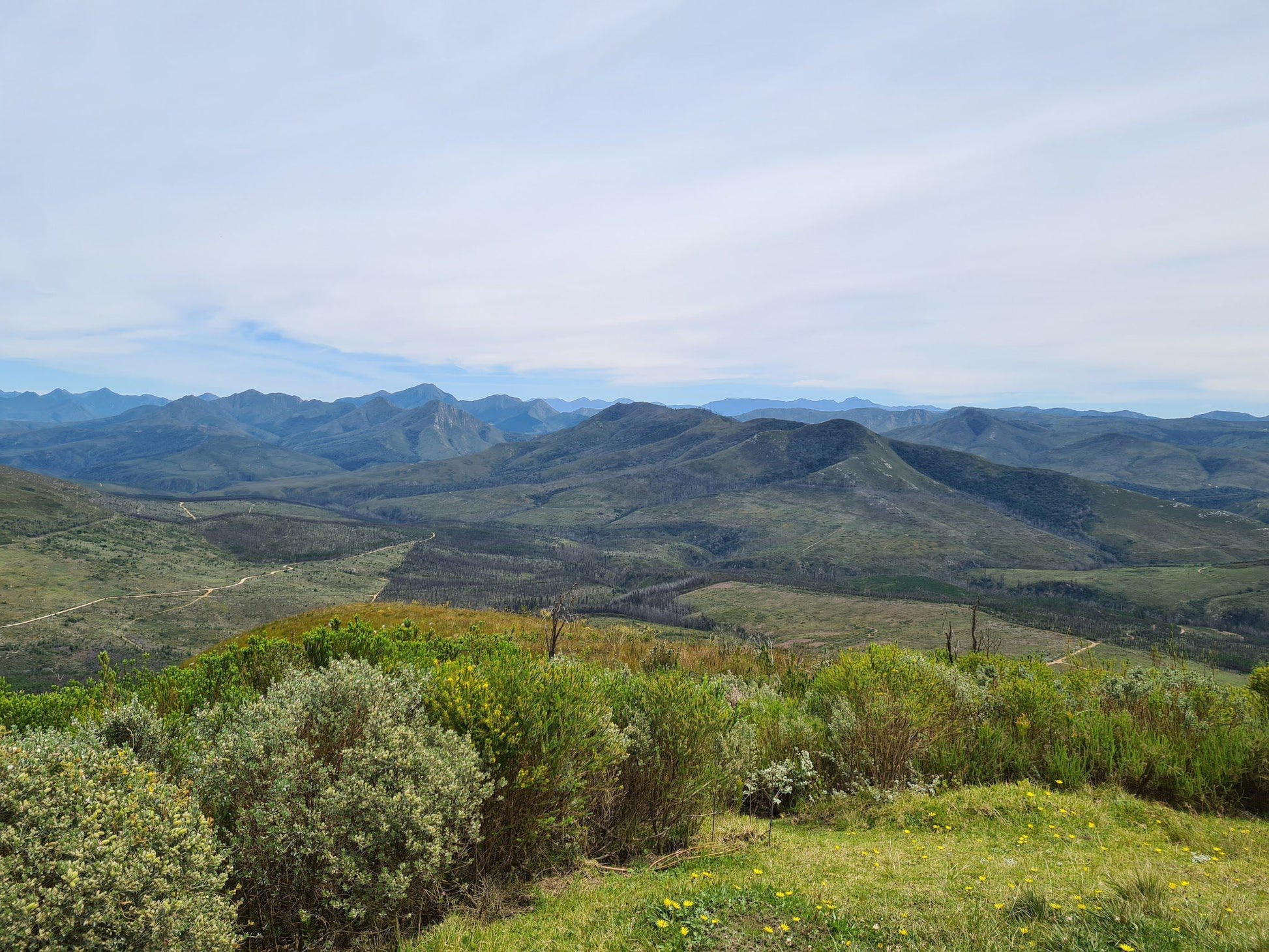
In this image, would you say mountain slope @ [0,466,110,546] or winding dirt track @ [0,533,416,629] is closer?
winding dirt track @ [0,533,416,629]

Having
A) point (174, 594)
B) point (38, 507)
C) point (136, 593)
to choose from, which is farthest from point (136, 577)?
point (38, 507)

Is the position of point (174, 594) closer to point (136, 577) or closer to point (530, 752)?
point (136, 577)

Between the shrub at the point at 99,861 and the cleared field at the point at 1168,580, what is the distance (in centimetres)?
20714

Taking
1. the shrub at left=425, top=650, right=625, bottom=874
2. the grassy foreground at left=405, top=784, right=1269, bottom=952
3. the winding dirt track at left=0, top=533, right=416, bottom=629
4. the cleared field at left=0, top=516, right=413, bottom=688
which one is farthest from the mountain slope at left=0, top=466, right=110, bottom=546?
the grassy foreground at left=405, top=784, right=1269, bottom=952

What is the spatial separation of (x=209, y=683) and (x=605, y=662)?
781 centimetres

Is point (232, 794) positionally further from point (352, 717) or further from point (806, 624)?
point (806, 624)

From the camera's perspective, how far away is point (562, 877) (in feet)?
18.6

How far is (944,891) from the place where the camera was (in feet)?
16.0

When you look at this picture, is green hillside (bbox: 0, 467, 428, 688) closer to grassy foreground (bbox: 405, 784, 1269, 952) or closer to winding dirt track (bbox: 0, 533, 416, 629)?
winding dirt track (bbox: 0, 533, 416, 629)

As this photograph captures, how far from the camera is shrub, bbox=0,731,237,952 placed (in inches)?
122

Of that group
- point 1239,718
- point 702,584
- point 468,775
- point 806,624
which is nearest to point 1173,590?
point 806,624

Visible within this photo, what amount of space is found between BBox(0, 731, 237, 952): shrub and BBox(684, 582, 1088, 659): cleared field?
98.2 metres

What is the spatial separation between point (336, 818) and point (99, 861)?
1.50 meters

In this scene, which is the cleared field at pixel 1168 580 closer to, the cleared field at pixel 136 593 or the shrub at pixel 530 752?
the cleared field at pixel 136 593
